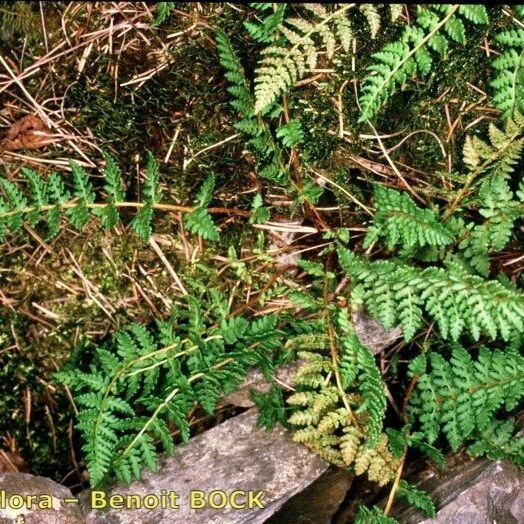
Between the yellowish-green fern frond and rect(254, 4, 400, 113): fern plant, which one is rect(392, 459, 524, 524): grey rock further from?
rect(254, 4, 400, 113): fern plant

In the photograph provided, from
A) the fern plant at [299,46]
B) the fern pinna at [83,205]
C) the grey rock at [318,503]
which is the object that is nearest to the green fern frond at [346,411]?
the grey rock at [318,503]

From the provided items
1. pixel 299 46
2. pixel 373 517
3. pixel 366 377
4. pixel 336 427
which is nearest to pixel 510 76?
pixel 299 46

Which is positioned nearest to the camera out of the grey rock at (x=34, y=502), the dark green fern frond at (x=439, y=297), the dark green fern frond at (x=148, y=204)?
the dark green fern frond at (x=439, y=297)

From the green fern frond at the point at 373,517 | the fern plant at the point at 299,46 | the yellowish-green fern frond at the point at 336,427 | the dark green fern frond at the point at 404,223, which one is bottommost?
the green fern frond at the point at 373,517

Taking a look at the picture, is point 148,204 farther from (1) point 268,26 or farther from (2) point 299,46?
(2) point 299,46

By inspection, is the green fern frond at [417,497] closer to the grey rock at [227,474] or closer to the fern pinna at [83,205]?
the grey rock at [227,474]

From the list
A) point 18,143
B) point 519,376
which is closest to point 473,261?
point 519,376

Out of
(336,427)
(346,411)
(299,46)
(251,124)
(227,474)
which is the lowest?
(227,474)
